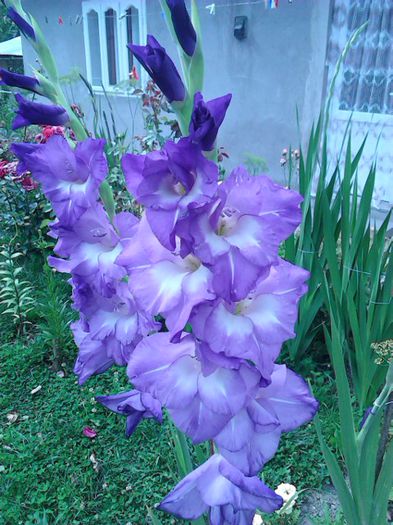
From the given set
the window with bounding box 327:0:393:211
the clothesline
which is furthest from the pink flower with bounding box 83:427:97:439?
the clothesline

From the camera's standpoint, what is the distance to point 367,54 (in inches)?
180

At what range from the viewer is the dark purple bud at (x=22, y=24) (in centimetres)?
80

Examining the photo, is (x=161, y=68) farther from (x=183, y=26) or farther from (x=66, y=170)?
(x=66, y=170)

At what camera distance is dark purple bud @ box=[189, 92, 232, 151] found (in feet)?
1.88

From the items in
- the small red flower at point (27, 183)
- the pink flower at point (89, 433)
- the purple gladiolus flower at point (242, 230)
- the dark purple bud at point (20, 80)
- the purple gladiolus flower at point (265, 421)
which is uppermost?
the dark purple bud at point (20, 80)

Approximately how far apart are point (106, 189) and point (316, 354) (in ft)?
7.03

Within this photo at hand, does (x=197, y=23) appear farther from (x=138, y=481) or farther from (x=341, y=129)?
(x=341, y=129)

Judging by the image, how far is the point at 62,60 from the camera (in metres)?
8.66

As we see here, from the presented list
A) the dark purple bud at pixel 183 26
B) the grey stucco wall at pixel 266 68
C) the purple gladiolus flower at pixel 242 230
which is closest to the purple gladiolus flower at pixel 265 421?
the purple gladiolus flower at pixel 242 230

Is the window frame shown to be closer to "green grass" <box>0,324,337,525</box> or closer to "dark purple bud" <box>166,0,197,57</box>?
"green grass" <box>0,324,337,525</box>

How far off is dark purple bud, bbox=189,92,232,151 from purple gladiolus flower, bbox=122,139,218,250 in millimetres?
14

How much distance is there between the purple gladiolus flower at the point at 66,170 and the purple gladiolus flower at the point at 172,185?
0.11 metres

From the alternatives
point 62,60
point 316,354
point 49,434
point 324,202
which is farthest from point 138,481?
point 62,60

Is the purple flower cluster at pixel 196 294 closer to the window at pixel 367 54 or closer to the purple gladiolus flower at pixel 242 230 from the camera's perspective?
the purple gladiolus flower at pixel 242 230
